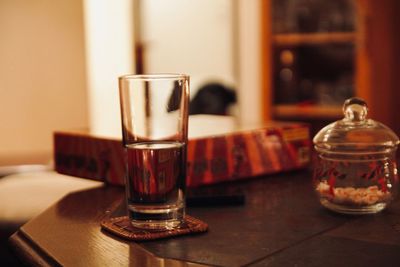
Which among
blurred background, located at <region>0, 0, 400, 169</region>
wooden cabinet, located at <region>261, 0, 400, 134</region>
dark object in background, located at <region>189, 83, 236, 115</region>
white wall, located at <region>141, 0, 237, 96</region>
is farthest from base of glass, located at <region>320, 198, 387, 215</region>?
white wall, located at <region>141, 0, 237, 96</region>

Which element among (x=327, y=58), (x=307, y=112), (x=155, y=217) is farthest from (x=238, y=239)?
(x=327, y=58)

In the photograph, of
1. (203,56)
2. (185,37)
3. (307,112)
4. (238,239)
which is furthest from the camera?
(185,37)

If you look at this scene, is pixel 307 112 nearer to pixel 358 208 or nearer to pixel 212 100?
pixel 212 100

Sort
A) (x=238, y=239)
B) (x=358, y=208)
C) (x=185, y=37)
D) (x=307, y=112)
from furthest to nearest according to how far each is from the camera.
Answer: (x=185, y=37), (x=307, y=112), (x=358, y=208), (x=238, y=239)

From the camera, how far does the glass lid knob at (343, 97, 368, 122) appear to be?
2.52ft

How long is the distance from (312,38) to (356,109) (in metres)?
2.19

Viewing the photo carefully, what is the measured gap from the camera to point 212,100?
3.43 meters

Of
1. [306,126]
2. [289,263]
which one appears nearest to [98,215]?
[289,263]

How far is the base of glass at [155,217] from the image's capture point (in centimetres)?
67

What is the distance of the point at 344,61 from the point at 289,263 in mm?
2452

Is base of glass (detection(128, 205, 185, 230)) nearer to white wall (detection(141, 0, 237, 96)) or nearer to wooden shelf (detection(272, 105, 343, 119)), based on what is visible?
wooden shelf (detection(272, 105, 343, 119))

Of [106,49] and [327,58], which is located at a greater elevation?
[106,49]

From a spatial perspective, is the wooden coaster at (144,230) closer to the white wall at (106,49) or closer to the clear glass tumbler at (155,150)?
the clear glass tumbler at (155,150)

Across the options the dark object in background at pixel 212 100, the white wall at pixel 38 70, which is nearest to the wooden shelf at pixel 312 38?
the dark object in background at pixel 212 100
